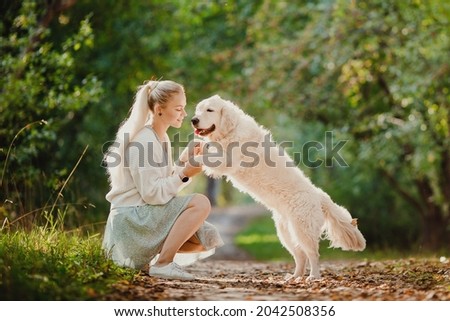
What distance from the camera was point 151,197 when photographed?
5.35 meters

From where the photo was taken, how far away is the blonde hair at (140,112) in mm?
5484

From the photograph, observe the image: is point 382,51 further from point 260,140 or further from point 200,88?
point 260,140

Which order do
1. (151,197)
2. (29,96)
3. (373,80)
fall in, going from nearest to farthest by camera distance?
(151,197) < (29,96) < (373,80)

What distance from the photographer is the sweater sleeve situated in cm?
534

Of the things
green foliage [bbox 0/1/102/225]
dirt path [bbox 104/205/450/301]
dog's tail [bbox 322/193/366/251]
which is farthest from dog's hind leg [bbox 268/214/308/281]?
green foliage [bbox 0/1/102/225]

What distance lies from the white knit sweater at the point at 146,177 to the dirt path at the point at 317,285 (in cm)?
62

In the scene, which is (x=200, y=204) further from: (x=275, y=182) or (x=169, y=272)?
(x=275, y=182)

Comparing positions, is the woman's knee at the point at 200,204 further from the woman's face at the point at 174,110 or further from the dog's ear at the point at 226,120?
the dog's ear at the point at 226,120

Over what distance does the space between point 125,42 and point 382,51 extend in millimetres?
5849

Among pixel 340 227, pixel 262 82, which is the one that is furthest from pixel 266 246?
pixel 340 227

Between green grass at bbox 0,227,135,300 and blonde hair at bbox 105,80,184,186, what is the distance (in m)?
0.67

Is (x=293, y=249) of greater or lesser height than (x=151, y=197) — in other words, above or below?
below

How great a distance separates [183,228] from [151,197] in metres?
0.35

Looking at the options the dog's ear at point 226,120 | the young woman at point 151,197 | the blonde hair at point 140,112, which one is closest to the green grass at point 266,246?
the dog's ear at point 226,120
